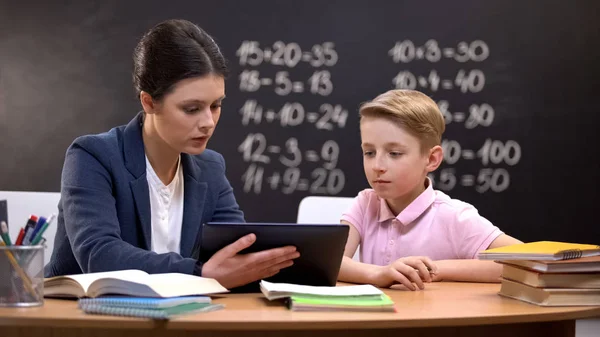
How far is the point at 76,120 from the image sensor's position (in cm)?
347

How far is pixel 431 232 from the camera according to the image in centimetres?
212

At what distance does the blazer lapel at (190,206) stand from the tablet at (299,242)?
0.43m

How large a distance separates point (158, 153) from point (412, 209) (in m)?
0.67

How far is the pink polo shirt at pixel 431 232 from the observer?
2096mm

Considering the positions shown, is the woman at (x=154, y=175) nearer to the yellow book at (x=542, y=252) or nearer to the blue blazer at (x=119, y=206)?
the blue blazer at (x=119, y=206)

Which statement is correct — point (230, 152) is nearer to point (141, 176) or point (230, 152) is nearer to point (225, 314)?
point (141, 176)

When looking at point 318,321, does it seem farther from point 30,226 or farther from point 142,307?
point 30,226

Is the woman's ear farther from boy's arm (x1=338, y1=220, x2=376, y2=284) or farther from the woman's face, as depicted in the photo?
boy's arm (x1=338, y1=220, x2=376, y2=284)

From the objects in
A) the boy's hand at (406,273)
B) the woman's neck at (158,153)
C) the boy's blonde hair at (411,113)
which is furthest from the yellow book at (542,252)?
the woman's neck at (158,153)

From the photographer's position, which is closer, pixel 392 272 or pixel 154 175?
pixel 392 272

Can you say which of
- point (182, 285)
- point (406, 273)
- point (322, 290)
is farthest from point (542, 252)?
point (182, 285)

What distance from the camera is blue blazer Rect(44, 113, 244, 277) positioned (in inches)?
67.7

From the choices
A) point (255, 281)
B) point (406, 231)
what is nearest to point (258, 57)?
point (406, 231)

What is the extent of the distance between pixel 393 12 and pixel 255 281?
2.13m
